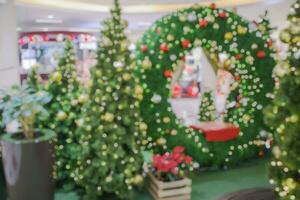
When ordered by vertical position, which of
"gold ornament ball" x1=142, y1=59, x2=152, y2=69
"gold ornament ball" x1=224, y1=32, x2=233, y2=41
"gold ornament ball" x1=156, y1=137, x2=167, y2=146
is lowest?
"gold ornament ball" x1=156, y1=137, x2=167, y2=146

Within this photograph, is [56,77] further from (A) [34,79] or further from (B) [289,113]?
(B) [289,113]

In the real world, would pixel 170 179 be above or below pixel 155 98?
below

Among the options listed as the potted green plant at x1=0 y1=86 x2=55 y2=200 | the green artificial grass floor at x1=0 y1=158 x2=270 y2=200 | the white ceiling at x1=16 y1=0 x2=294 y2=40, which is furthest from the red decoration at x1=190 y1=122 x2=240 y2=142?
the white ceiling at x1=16 y1=0 x2=294 y2=40

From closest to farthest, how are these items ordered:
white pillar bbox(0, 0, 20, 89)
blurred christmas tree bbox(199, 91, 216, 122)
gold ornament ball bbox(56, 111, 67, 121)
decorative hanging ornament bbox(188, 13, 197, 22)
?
gold ornament ball bbox(56, 111, 67, 121) → decorative hanging ornament bbox(188, 13, 197, 22) → white pillar bbox(0, 0, 20, 89) → blurred christmas tree bbox(199, 91, 216, 122)

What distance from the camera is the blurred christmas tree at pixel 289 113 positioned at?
3088 mm

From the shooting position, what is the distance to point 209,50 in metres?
5.29

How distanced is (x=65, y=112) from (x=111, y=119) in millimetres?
812

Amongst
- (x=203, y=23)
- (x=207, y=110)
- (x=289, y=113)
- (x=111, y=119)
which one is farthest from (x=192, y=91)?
(x=289, y=113)

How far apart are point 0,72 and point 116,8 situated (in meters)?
2.09

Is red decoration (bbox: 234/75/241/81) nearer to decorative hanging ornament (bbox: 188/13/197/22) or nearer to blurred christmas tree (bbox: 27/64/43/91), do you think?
decorative hanging ornament (bbox: 188/13/197/22)

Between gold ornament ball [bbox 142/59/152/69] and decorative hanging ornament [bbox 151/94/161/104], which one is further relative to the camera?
decorative hanging ornament [bbox 151/94/161/104]

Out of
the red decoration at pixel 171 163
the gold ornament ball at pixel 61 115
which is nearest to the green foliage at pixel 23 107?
the gold ornament ball at pixel 61 115

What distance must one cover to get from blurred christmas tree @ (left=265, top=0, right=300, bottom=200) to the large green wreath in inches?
70.5

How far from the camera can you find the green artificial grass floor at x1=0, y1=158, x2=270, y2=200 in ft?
14.4
